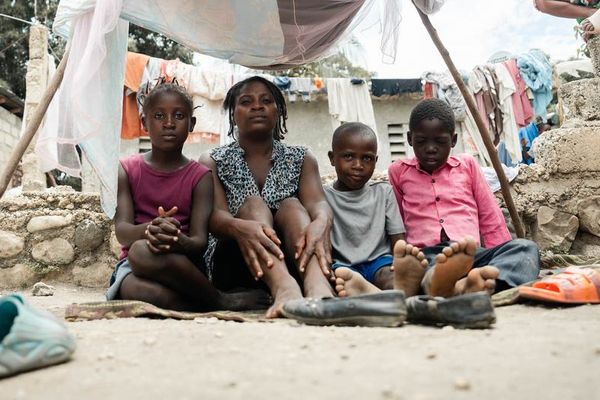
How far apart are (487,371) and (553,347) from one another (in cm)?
23

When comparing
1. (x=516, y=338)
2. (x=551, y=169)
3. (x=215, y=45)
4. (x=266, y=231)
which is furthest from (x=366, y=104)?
(x=516, y=338)

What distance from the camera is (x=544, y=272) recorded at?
2613mm

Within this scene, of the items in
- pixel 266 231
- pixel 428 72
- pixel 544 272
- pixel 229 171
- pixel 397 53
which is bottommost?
pixel 544 272

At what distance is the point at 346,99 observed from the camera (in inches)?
269

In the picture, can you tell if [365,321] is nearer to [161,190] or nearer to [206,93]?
[161,190]

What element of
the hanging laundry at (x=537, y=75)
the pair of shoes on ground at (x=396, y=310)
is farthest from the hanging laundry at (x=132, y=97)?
the pair of shoes on ground at (x=396, y=310)

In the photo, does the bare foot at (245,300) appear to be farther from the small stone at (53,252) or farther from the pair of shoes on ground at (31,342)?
the small stone at (53,252)

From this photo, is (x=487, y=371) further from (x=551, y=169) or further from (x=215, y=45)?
(x=551, y=169)

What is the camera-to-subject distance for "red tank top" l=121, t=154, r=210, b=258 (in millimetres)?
2229

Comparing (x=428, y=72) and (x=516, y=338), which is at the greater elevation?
(x=428, y=72)

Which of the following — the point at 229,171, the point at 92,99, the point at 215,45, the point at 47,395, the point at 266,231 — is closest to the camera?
the point at 47,395

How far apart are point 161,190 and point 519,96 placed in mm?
5730

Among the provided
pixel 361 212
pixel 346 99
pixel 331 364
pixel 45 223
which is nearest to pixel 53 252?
pixel 45 223

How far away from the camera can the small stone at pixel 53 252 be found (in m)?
3.11
